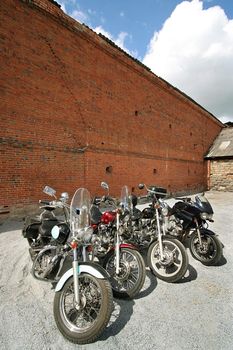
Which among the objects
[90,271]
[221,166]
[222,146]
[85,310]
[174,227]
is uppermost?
[222,146]

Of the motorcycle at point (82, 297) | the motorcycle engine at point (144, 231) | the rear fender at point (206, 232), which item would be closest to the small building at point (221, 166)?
the rear fender at point (206, 232)

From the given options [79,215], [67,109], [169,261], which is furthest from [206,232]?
[67,109]

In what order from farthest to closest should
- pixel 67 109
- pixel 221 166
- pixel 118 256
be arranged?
pixel 221 166 → pixel 67 109 → pixel 118 256

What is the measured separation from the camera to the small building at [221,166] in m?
18.1

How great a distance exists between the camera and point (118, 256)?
286 centimetres

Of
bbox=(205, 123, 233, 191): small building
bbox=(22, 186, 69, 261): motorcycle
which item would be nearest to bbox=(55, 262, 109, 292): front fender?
bbox=(22, 186, 69, 261): motorcycle

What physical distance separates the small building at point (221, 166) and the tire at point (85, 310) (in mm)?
18186

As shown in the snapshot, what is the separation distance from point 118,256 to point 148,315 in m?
0.72

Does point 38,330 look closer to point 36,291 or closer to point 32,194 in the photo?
point 36,291

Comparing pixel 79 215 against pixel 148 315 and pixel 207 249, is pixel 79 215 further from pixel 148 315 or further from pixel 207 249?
pixel 207 249

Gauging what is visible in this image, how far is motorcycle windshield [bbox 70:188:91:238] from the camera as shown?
2.36 m

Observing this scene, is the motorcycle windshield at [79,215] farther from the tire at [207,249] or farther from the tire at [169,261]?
the tire at [207,249]

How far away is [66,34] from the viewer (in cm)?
824

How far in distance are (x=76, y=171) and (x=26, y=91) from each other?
315 centimetres
